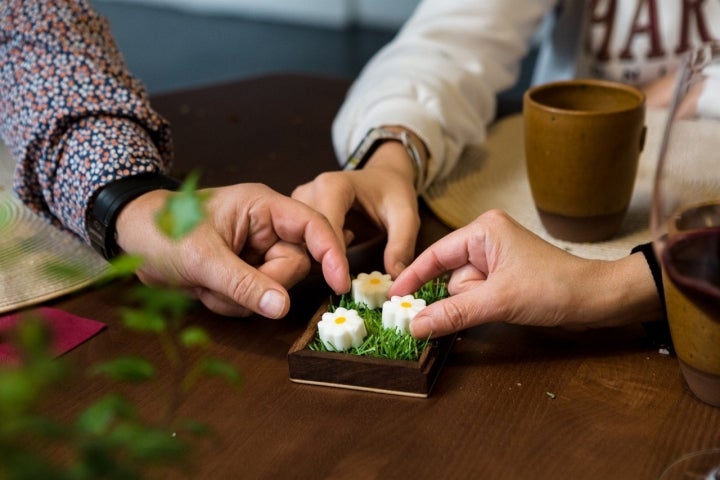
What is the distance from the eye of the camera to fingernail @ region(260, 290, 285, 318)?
678mm

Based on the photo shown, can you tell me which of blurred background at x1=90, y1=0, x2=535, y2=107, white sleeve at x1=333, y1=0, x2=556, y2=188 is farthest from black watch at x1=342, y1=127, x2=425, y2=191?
blurred background at x1=90, y1=0, x2=535, y2=107

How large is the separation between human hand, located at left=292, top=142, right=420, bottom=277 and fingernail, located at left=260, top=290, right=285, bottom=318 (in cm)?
11

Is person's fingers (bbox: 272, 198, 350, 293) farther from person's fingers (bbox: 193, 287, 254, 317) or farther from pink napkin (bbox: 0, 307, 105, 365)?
pink napkin (bbox: 0, 307, 105, 365)

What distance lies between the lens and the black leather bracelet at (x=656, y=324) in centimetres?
65

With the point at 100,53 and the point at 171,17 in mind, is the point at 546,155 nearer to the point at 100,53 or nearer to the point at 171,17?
the point at 100,53

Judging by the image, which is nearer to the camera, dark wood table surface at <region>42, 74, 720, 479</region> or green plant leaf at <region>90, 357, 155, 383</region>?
green plant leaf at <region>90, 357, 155, 383</region>

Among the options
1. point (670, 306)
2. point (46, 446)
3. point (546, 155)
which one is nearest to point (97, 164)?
point (46, 446)

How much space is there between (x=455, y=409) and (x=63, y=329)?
0.37m

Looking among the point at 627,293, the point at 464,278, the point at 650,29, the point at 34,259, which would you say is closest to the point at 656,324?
the point at 627,293

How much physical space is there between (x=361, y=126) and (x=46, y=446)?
1.88ft

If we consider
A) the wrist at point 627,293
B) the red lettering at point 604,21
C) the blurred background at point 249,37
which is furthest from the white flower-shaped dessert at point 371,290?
the blurred background at point 249,37

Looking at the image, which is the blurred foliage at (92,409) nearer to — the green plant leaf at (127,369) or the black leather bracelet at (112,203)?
the green plant leaf at (127,369)

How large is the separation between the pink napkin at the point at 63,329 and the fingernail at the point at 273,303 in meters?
0.16

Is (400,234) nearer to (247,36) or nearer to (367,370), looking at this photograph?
(367,370)
